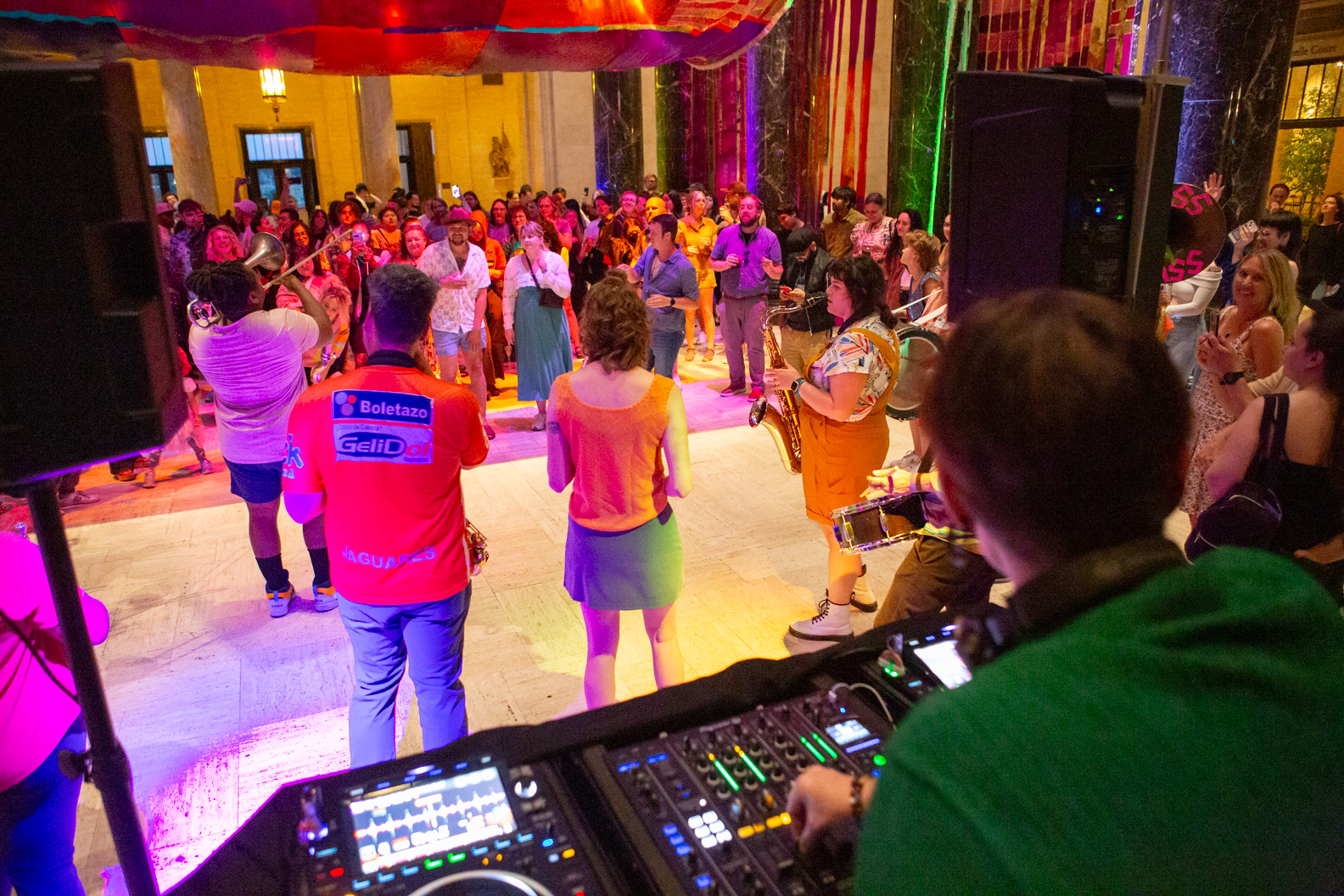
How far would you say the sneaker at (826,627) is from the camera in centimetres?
377

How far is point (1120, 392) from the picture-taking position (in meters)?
0.76

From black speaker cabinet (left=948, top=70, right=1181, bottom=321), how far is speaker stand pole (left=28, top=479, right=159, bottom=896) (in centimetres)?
179

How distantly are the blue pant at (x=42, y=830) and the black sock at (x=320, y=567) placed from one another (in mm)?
2115

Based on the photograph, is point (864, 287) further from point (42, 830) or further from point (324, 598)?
point (42, 830)

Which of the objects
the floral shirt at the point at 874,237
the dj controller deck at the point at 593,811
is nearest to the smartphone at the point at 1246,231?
the floral shirt at the point at 874,237

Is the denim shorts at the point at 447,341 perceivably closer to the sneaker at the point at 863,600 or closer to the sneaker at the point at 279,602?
the sneaker at the point at 279,602

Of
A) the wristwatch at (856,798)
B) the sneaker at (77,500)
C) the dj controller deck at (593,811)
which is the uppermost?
the wristwatch at (856,798)

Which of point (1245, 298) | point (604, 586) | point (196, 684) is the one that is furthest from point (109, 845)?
point (1245, 298)

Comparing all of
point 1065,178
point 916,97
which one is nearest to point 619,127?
point 916,97

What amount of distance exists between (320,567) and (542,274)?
3.09 m

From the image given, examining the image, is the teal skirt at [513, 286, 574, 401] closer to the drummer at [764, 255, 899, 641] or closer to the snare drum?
the drummer at [764, 255, 899, 641]

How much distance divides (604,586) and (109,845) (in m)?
1.75

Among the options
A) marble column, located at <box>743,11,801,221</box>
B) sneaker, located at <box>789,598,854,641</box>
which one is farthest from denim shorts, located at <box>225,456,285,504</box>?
marble column, located at <box>743,11,801,221</box>

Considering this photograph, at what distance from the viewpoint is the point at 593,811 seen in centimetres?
118
